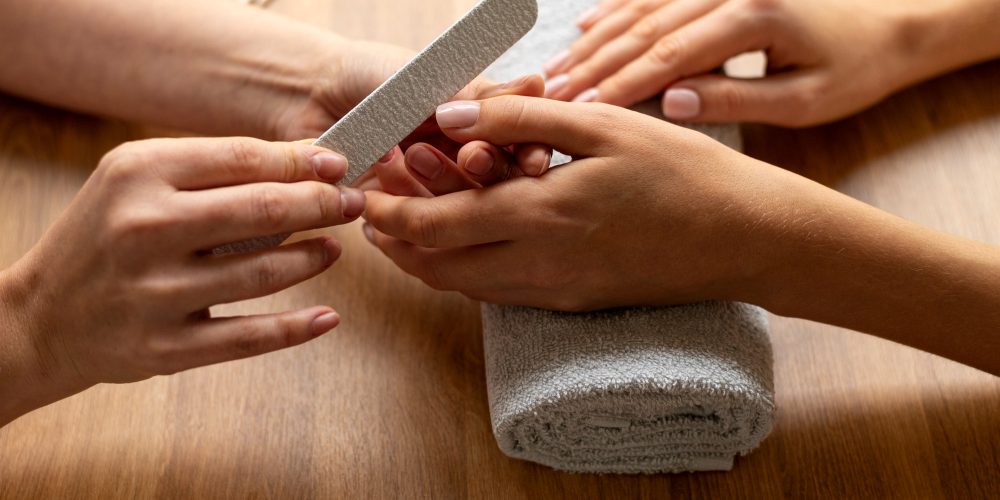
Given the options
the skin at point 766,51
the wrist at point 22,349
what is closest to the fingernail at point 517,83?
the skin at point 766,51

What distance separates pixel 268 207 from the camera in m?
0.62

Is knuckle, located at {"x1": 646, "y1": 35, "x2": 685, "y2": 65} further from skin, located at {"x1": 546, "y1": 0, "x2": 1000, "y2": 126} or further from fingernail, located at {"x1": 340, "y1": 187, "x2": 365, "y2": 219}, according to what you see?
fingernail, located at {"x1": 340, "y1": 187, "x2": 365, "y2": 219}

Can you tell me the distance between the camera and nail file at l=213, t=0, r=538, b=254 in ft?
2.14

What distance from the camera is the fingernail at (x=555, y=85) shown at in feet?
2.73

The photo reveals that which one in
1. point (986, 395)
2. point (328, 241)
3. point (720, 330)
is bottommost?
point (986, 395)

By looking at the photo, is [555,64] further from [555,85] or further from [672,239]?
[672,239]

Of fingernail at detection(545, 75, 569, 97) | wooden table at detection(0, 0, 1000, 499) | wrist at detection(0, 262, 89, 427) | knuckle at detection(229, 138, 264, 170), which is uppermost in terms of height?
knuckle at detection(229, 138, 264, 170)

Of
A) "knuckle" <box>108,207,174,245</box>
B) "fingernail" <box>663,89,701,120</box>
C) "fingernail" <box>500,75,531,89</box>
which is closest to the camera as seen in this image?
"knuckle" <box>108,207,174,245</box>

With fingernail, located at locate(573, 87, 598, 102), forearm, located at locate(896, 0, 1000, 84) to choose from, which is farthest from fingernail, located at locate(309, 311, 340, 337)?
forearm, located at locate(896, 0, 1000, 84)

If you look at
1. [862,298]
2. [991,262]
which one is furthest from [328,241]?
[991,262]

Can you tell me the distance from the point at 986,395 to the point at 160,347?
72 cm

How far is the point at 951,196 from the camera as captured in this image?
0.90m

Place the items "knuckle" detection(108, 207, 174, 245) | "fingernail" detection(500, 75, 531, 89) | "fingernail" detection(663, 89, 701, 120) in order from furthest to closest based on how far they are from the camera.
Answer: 1. "fingernail" detection(663, 89, 701, 120)
2. "fingernail" detection(500, 75, 531, 89)
3. "knuckle" detection(108, 207, 174, 245)

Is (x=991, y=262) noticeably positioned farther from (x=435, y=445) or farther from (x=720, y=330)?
(x=435, y=445)
